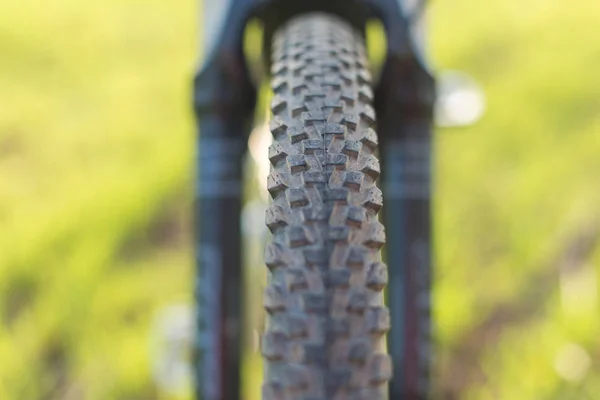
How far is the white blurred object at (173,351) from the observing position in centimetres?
93

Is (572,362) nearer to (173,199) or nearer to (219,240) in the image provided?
(219,240)

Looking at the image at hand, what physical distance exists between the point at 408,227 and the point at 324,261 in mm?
251

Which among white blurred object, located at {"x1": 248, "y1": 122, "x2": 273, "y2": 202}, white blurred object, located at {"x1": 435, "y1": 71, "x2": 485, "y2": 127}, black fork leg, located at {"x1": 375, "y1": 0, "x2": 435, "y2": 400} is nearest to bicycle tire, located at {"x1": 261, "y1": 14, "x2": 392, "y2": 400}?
black fork leg, located at {"x1": 375, "y1": 0, "x2": 435, "y2": 400}

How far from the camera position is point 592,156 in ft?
3.92

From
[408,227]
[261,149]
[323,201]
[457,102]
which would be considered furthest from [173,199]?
[323,201]

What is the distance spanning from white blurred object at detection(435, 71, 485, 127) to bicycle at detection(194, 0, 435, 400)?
60 centimetres

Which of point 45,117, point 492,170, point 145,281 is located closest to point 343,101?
point 145,281

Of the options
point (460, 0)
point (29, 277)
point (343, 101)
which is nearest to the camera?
point (343, 101)

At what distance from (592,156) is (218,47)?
35.1 inches

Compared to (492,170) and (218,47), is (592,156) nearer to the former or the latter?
(492,170)

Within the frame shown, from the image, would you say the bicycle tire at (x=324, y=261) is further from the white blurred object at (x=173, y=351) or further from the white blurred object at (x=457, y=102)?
the white blurred object at (x=457, y=102)

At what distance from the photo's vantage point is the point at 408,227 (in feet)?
1.97

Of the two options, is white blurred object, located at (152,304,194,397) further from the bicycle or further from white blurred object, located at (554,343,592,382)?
white blurred object, located at (554,343,592,382)

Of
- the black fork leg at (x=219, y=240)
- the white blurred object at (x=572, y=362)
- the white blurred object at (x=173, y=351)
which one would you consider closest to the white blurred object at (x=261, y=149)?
the white blurred object at (x=173, y=351)
